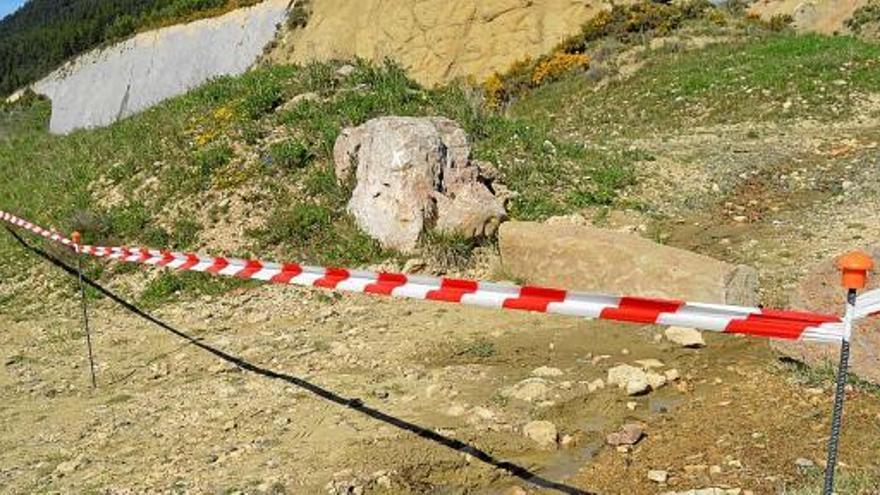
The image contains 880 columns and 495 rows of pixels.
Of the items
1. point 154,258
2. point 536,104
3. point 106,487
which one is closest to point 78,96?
point 536,104

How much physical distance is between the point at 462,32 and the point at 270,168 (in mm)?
17599

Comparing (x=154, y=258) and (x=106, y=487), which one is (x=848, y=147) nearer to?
(x=154, y=258)

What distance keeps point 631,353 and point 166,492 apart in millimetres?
3421

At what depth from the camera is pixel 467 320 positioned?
699 cm

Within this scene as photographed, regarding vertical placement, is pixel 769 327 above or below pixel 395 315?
above

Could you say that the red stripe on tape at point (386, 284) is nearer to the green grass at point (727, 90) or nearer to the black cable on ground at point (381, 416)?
the black cable on ground at point (381, 416)

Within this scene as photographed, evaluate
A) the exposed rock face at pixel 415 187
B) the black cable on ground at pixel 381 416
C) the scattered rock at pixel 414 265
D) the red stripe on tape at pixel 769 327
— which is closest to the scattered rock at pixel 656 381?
the black cable on ground at pixel 381 416

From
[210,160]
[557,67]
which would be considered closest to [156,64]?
[557,67]

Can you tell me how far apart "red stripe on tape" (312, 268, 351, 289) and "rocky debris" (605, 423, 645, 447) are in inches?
75.4

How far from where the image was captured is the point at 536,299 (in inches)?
151

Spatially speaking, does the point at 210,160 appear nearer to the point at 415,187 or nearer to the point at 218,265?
the point at 415,187

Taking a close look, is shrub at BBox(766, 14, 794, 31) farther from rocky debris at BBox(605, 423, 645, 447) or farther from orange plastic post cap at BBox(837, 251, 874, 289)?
orange plastic post cap at BBox(837, 251, 874, 289)

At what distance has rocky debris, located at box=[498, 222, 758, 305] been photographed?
6418 millimetres

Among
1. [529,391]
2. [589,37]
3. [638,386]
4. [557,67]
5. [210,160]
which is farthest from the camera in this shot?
[589,37]
